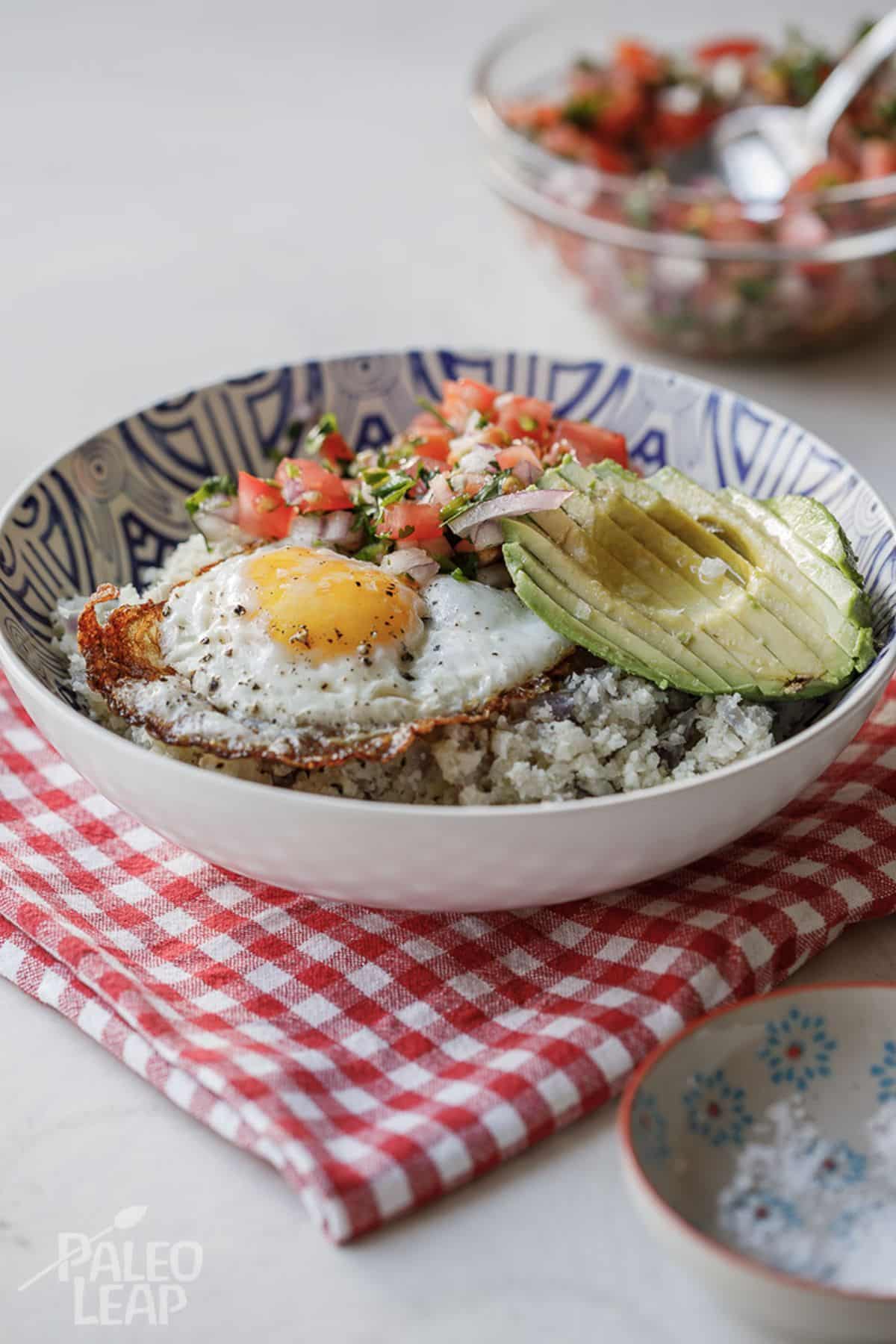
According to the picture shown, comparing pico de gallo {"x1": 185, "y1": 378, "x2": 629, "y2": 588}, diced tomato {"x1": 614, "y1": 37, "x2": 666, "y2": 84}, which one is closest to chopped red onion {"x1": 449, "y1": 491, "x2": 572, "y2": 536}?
pico de gallo {"x1": 185, "y1": 378, "x2": 629, "y2": 588}

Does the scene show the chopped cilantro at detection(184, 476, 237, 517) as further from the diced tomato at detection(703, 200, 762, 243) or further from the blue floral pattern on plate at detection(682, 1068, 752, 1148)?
the diced tomato at detection(703, 200, 762, 243)

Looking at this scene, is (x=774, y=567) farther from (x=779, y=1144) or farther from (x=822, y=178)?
(x=822, y=178)

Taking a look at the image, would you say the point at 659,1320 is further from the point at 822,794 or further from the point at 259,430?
the point at 259,430

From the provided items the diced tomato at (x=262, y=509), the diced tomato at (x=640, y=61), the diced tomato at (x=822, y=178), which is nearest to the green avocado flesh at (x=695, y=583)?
the diced tomato at (x=262, y=509)

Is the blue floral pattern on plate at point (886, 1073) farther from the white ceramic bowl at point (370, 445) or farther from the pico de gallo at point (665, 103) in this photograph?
the pico de gallo at point (665, 103)

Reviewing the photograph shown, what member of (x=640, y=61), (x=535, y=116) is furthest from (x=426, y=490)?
(x=640, y=61)

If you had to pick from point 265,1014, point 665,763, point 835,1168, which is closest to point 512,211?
point 665,763
